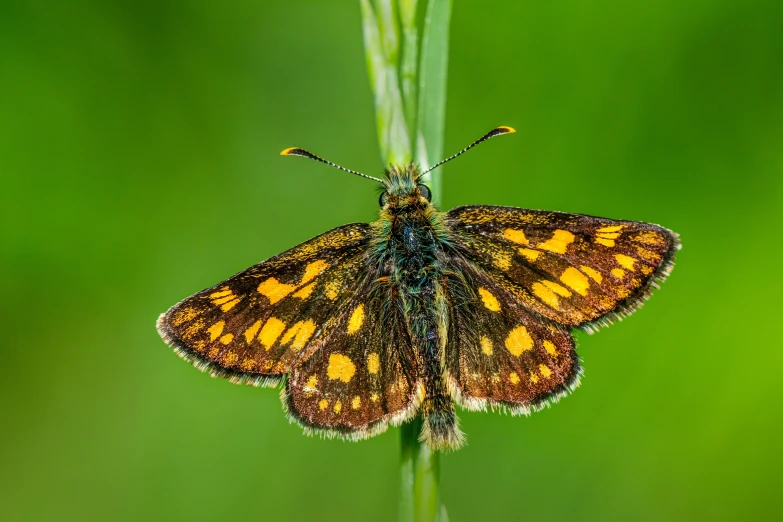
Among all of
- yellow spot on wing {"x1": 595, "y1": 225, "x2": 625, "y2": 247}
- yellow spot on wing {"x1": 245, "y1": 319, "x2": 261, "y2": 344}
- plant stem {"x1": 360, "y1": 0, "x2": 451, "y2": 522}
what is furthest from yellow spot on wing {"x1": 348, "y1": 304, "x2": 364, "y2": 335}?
yellow spot on wing {"x1": 595, "y1": 225, "x2": 625, "y2": 247}

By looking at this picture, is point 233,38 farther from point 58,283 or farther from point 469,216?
point 469,216

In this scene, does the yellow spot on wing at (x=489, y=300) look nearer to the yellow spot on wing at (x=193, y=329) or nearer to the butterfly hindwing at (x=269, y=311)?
the butterfly hindwing at (x=269, y=311)

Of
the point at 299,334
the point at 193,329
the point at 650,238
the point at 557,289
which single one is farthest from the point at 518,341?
the point at 193,329

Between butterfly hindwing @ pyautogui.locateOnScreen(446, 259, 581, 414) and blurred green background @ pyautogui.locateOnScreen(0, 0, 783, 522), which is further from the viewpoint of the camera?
blurred green background @ pyautogui.locateOnScreen(0, 0, 783, 522)

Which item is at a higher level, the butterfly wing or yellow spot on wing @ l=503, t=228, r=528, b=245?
yellow spot on wing @ l=503, t=228, r=528, b=245

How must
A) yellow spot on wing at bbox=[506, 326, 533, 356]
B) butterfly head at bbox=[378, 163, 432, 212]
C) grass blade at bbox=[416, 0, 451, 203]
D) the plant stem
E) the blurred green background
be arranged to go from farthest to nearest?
the blurred green background, yellow spot on wing at bbox=[506, 326, 533, 356], butterfly head at bbox=[378, 163, 432, 212], grass blade at bbox=[416, 0, 451, 203], the plant stem

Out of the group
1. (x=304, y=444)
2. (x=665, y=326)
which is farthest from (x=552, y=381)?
(x=304, y=444)

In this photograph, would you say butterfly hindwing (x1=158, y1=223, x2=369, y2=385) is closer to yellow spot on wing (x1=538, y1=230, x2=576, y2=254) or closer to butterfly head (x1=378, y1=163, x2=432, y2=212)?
butterfly head (x1=378, y1=163, x2=432, y2=212)
